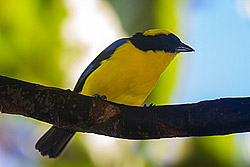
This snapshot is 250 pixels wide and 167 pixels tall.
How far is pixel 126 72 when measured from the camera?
2877mm

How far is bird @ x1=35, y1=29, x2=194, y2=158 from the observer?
288 centimetres

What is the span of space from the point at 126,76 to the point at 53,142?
79 centimetres

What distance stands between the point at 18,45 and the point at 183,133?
2.22 m

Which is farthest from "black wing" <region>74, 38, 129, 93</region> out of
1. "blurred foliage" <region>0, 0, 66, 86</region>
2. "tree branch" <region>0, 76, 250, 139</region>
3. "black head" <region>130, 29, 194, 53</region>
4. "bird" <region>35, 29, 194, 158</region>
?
"tree branch" <region>0, 76, 250, 139</region>

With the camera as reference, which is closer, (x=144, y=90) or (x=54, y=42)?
(x=144, y=90)

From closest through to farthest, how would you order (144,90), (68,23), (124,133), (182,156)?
(124,133)
(144,90)
(182,156)
(68,23)

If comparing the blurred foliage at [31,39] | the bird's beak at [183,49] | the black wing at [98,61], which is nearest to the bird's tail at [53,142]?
the black wing at [98,61]

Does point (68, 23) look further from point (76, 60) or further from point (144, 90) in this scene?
point (144, 90)

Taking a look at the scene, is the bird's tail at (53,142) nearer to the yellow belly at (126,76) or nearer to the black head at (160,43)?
the yellow belly at (126,76)

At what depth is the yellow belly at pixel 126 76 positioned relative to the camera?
2.87 m

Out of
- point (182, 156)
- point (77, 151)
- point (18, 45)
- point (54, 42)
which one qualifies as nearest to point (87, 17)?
point (54, 42)

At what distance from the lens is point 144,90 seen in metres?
2.99

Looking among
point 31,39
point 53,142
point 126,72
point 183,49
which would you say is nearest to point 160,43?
point 183,49

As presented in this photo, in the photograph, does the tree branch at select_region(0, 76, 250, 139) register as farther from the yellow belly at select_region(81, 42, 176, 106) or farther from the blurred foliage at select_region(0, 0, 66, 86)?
the blurred foliage at select_region(0, 0, 66, 86)
